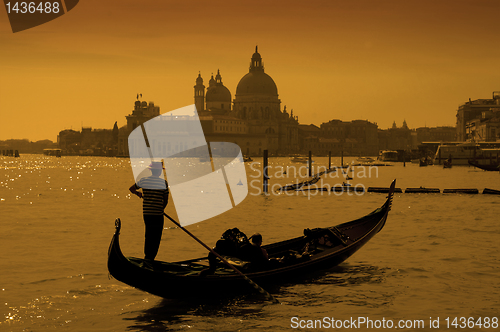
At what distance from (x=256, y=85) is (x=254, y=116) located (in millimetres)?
7700

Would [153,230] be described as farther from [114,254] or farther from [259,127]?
[259,127]

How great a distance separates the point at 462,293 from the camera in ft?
26.8

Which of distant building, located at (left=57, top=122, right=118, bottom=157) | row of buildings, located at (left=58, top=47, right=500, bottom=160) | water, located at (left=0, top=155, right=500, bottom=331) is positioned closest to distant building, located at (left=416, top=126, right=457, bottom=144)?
row of buildings, located at (left=58, top=47, right=500, bottom=160)

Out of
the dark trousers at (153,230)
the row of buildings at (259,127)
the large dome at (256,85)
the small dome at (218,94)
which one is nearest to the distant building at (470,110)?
the row of buildings at (259,127)

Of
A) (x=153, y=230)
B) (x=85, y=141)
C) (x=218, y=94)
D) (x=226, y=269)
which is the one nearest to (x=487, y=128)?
(x=218, y=94)

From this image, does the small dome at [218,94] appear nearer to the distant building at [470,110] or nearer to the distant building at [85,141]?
the distant building at [85,141]

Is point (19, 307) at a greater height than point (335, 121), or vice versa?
point (335, 121)

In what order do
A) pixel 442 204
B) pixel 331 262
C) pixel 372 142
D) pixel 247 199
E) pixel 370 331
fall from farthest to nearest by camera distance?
pixel 372 142 → pixel 247 199 → pixel 442 204 → pixel 331 262 → pixel 370 331

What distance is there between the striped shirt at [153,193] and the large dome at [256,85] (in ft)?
456

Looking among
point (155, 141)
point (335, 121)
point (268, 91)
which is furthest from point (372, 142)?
point (155, 141)

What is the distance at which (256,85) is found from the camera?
146 m

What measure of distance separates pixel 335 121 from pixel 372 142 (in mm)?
11508

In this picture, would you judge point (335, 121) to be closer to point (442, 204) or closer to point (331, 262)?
point (442, 204)

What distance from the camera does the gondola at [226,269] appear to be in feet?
23.6
